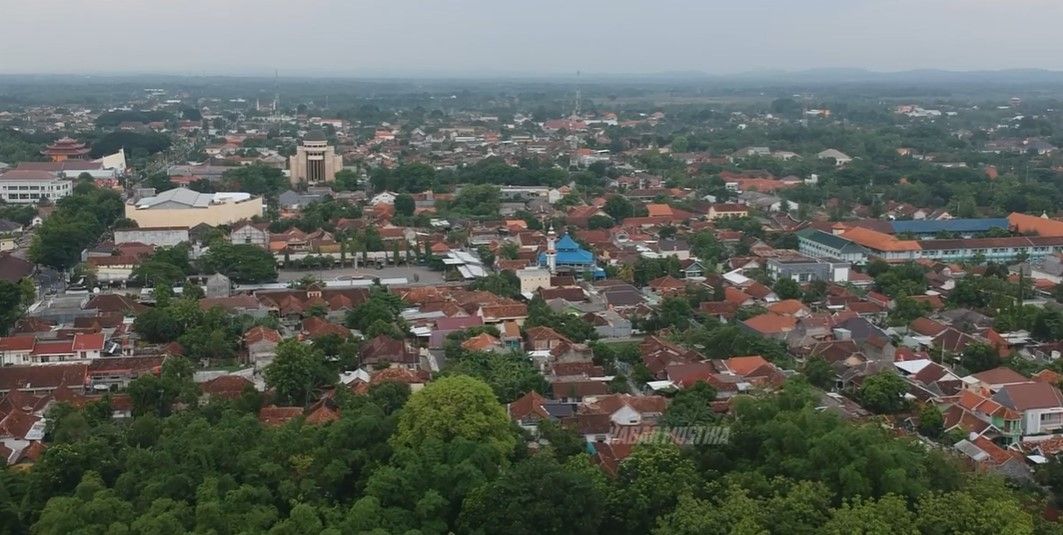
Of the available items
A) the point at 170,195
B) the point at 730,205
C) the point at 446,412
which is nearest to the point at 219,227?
the point at 170,195

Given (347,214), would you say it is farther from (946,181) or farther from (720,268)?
(946,181)

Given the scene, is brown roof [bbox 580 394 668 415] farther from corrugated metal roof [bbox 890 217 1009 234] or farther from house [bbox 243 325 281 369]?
corrugated metal roof [bbox 890 217 1009 234]

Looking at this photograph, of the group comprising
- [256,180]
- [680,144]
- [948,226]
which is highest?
[680,144]

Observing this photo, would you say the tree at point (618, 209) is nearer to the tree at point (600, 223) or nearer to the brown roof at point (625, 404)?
the tree at point (600, 223)

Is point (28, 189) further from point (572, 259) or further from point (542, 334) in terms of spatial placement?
point (542, 334)

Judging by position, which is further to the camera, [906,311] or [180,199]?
[180,199]

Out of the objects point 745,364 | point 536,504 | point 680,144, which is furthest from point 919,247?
point 680,144

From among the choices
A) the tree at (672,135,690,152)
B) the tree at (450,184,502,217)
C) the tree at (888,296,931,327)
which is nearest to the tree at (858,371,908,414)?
the tree at (888,296,931,327)
